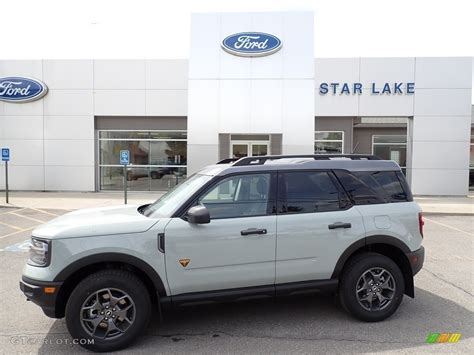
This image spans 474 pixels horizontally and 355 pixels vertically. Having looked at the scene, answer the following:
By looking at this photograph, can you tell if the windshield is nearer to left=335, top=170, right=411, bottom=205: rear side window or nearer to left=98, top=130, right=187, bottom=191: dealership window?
left=335, top=170, right=411, bottom=205: rear side window

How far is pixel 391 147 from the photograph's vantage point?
19344 mm

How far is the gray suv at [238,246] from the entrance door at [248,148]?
40.3 feet

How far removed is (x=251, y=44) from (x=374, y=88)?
6080 mm

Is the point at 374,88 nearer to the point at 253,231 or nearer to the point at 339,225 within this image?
the point at 339,225

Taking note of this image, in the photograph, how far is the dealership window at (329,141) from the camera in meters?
17.8

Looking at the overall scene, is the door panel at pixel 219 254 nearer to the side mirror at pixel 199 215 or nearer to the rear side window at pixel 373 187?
the side mirror at pixel 199 215

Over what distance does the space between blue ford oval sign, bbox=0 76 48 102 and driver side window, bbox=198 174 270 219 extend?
16.3m

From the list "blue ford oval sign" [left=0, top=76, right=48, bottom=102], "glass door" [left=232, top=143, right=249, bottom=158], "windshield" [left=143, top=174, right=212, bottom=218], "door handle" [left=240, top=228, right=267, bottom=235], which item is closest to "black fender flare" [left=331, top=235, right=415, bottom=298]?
"door handle" [left=240, top=228, right=267, bottom=235]

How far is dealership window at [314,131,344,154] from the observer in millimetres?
17781

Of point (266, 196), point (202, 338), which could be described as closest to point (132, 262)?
point (202, 338)

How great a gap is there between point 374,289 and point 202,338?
6.17 ft

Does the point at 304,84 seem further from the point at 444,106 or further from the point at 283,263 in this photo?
the point at 283,263

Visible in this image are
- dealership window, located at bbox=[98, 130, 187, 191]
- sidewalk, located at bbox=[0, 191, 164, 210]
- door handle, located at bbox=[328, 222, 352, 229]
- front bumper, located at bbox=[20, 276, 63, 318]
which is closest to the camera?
front bumper, located at bbox=[20, 276, 63, 318]

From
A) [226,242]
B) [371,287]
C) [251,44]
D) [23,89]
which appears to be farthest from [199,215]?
[23,89]
